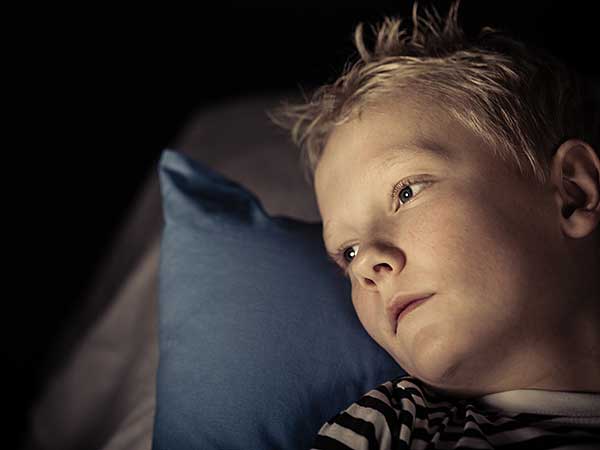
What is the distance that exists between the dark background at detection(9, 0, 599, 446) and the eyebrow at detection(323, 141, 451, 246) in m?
0.74

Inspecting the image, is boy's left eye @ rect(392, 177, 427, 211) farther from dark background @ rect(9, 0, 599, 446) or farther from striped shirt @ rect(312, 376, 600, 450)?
dark background @ rect(9, 0, 599, 446)

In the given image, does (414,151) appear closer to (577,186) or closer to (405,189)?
(405,189)

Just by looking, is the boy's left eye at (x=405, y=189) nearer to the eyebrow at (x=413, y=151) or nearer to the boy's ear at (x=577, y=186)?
the eyebrow at (x=413, y=151)

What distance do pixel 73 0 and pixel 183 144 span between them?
1.69 feet

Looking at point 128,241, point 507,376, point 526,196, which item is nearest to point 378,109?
point 526,196

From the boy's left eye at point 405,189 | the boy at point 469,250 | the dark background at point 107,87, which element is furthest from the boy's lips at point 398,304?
the dark background at point 107,87

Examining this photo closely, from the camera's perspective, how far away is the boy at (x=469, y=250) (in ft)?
2.26

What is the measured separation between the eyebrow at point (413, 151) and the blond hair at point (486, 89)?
0.19 ft

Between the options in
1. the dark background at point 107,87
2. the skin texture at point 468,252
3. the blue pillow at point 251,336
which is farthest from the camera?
the dark background at point 107,87

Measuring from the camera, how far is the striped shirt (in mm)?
687

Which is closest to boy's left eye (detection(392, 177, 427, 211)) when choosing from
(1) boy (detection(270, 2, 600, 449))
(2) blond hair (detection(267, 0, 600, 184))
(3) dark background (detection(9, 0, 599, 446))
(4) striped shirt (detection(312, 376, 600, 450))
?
(1) boy (detection(270, 2, 600, 449))

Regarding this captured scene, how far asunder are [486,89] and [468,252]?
0.81 feet

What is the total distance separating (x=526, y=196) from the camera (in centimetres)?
74

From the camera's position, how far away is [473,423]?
2.35 ft
